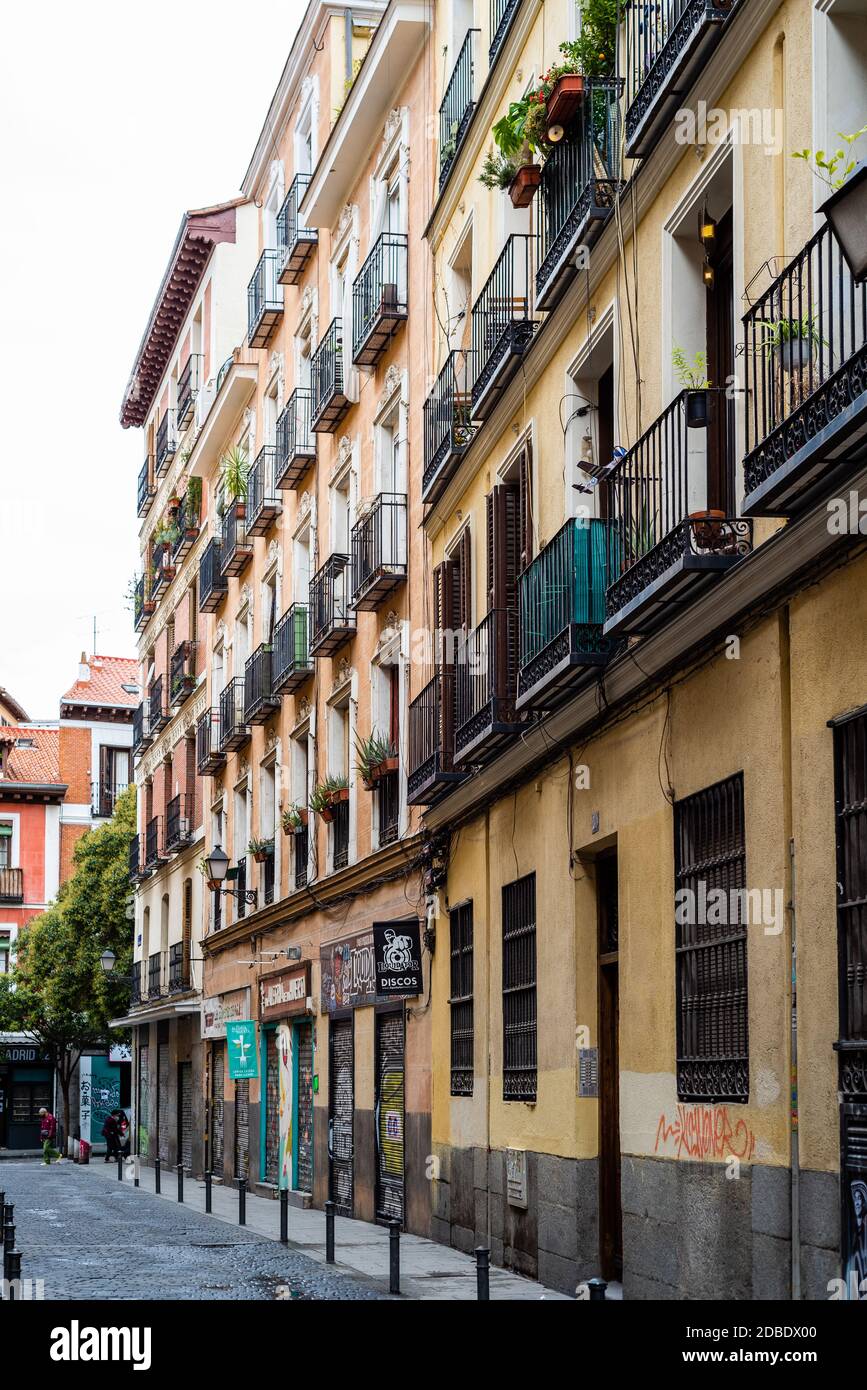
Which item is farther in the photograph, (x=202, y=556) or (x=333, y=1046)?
(x=202, y=556)

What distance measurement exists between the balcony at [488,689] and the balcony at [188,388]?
2505 centimetres

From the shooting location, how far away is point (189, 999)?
1592 inches

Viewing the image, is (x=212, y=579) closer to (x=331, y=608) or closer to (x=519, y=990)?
(x=331, y=608)

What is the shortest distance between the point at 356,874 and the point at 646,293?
1290 centimetres

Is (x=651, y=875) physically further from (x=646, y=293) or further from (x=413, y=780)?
(x=413, y=780)

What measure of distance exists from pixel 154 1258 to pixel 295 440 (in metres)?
14.9

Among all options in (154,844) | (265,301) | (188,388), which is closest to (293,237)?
(265,301)

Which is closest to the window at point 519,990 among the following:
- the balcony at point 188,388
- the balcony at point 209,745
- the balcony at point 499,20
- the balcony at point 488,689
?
the balcony at point 488,689

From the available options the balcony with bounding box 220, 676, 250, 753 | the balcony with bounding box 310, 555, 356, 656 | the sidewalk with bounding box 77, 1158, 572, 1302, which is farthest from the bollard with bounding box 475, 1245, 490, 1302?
the balcony with bounding box 220, 676, 250, 753

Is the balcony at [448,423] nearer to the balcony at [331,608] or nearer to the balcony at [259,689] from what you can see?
the balcony at [331,608]

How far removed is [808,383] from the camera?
10.5 metres

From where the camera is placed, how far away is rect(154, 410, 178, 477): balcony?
1795 inches

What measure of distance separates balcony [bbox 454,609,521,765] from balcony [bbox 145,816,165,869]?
2612 centimetres
